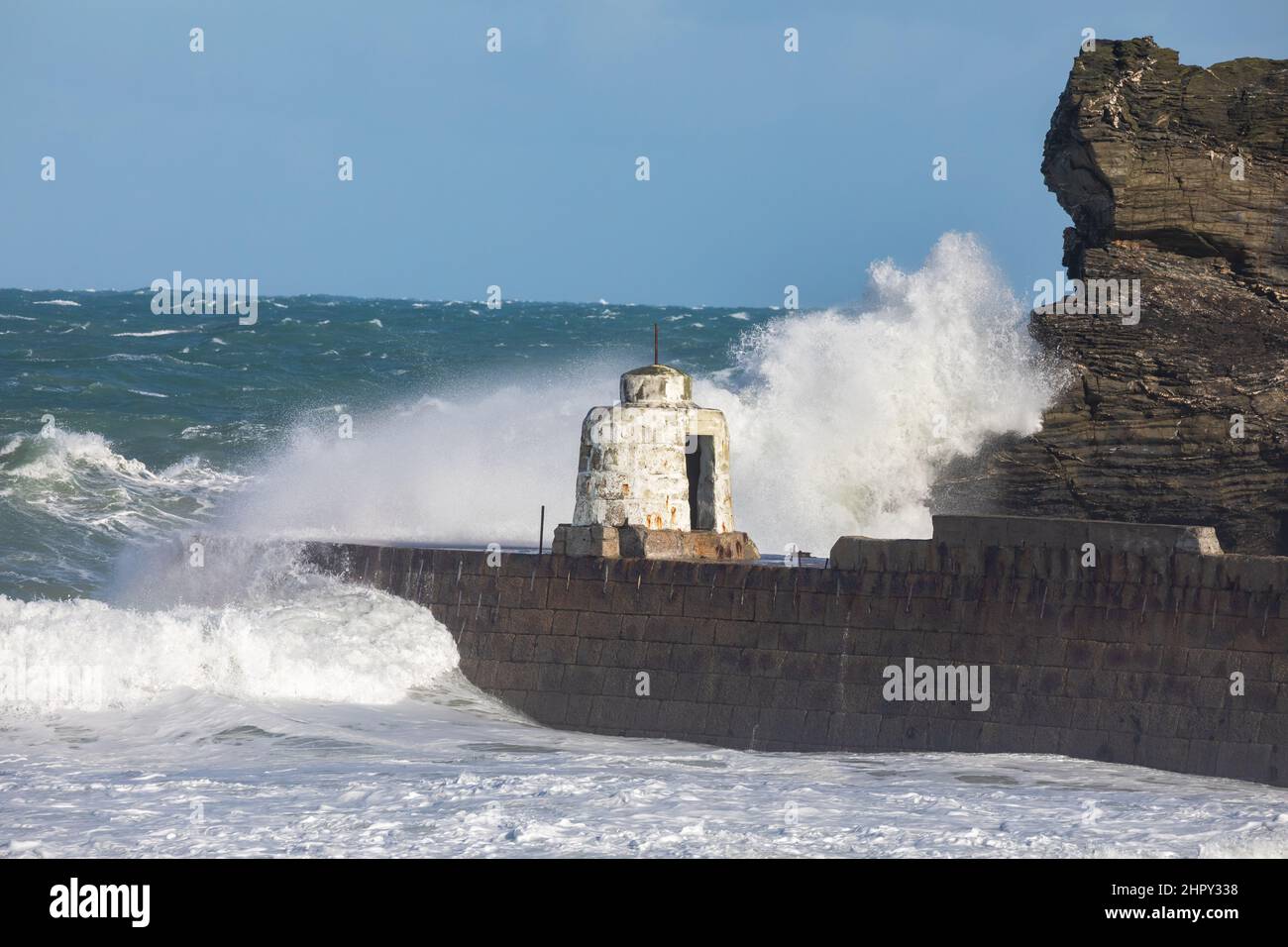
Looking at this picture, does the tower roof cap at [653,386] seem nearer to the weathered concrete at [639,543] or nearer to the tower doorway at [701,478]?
the tower doorway at [701,478]

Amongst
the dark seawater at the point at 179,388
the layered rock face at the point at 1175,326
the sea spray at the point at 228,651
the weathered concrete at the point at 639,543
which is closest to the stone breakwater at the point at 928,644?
the weathered concrete at the point at 639,543

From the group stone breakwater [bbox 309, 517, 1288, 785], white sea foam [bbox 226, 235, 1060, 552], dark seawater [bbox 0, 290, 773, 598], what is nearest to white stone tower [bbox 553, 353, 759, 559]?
stone breakwater [bbox 309, 517, 1288, 785]

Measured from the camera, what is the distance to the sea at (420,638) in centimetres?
842

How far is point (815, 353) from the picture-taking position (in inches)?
747

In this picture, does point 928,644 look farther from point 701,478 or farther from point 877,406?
point 877,406

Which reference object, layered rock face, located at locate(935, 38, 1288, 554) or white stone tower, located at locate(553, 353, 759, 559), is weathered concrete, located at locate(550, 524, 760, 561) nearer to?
white stone tower, located at locate(553, 353, 759, 559)

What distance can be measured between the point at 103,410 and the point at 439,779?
1823 centimetres

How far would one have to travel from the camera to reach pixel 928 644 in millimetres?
10789

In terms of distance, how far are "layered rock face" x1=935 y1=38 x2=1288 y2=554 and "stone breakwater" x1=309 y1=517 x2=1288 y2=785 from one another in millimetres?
7125

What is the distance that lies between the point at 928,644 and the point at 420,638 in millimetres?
3480

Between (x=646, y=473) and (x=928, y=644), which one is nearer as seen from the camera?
(x=928, y=644)

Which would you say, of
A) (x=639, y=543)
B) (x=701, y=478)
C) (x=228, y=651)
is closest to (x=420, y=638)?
(x=228, y=651)

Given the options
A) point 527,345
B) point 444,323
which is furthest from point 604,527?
point 444,323

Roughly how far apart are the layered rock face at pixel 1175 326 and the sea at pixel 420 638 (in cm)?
53
